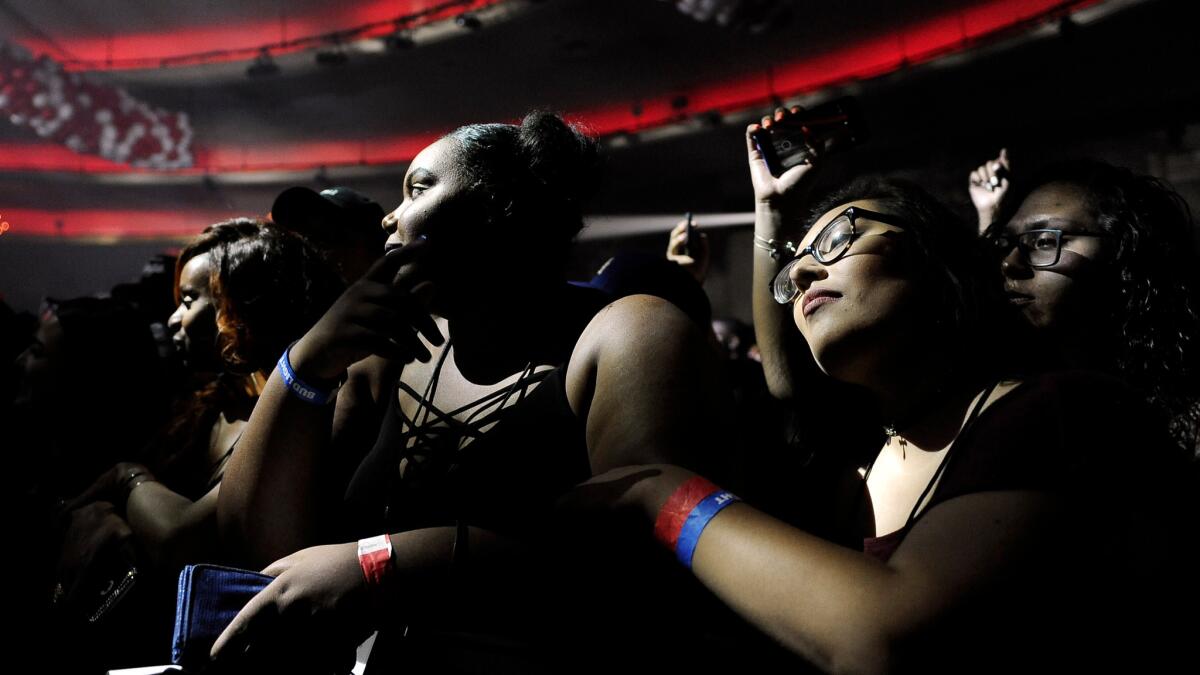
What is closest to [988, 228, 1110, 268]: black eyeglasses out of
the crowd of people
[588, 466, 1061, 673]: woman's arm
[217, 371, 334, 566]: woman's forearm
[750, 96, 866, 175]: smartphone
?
the crowd of people

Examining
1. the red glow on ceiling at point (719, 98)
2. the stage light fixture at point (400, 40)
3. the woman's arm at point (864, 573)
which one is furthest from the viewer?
the stage light fixture at point (400, 40)

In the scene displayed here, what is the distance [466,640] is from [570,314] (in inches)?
24.5

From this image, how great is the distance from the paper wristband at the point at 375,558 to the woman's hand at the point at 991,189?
210cm

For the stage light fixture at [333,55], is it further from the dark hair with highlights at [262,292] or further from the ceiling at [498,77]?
the dark hair with highlights at [262,292]

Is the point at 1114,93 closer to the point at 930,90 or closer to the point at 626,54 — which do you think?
the point at 930,90

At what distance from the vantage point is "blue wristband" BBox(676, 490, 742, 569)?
0.87m

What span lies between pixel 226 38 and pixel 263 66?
36.4 inches

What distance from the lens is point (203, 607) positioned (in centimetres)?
100

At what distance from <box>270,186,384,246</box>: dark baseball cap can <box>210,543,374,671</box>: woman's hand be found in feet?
4.07

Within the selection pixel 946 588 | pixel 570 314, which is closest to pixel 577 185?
pixel 570 314

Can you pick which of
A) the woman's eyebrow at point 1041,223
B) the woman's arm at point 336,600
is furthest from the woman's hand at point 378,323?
the woman's eyebrow at point 1041,223

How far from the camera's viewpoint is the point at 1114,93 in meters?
6.96

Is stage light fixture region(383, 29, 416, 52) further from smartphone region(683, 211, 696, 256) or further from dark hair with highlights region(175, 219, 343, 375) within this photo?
dark hair with highlights region(175, 219, 343, 375)

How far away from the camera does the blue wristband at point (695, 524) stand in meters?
0.87
